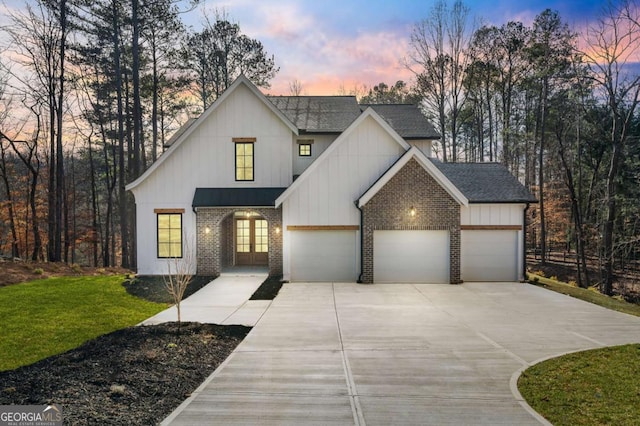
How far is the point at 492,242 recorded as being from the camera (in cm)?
1423

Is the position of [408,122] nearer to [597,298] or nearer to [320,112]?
[320,112]

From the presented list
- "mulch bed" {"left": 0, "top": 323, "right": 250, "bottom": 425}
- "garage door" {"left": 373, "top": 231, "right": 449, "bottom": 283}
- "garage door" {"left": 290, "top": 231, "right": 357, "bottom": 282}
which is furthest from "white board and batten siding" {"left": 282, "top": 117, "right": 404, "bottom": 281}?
"mulch bed" {"left": 0, "top": 323, "right": 250, "bottom": 425}

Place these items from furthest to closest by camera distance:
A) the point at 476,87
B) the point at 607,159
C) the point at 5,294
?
the point at 476,87 → the point at 607,159 → the point at 5,294

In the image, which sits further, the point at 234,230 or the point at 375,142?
the point at 234,230

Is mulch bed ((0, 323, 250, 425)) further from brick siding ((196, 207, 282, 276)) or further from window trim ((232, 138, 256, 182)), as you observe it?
window trim ((232, 138, 256, 182))

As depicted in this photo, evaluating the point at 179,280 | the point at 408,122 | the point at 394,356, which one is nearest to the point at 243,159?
the point at 179,280

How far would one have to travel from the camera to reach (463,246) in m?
14.2

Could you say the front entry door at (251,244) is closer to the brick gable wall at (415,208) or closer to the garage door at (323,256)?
the garage door at (323,256)

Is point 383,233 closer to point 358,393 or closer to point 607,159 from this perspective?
point 358,393

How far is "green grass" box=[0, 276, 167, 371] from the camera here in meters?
6.91

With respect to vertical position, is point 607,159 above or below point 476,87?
below

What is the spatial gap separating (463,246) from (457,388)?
976cm

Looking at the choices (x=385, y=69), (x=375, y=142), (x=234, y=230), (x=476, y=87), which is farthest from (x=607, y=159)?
(x=234, y=230)

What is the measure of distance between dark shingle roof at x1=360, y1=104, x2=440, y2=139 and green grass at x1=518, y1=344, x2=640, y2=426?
1277 centimetres
